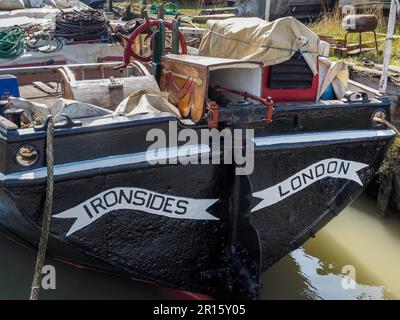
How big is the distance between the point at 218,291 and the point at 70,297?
1.46 metres

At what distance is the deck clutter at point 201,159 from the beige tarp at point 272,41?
0.01m

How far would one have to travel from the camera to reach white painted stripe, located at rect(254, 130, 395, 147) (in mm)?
3729

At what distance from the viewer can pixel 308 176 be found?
3.97 meters

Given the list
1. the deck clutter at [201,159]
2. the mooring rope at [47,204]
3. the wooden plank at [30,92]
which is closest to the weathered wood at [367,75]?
the deck clutter at [201,159]

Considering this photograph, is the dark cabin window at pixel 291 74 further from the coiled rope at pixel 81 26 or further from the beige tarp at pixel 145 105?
the coiled rope at pixel 81 26

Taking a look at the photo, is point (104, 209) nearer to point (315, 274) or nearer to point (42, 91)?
point (42, 91)

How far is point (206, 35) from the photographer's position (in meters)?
4.41

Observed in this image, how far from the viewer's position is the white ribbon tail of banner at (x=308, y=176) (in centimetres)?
389

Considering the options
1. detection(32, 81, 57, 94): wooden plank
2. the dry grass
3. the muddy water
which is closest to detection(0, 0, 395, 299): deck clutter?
detection(32, 81, 57, 94): wooden plank

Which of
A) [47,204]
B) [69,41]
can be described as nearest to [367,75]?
[69,41]

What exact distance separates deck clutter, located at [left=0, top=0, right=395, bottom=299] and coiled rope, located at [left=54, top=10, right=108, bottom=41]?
294 centimetres

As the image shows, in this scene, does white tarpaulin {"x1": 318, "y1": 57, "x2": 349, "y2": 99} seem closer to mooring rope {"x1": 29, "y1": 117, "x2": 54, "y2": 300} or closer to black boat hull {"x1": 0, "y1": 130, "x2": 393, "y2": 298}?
black boat hull {"x1": 0, "y1": 130, "x2": 393, "y2": 298}
